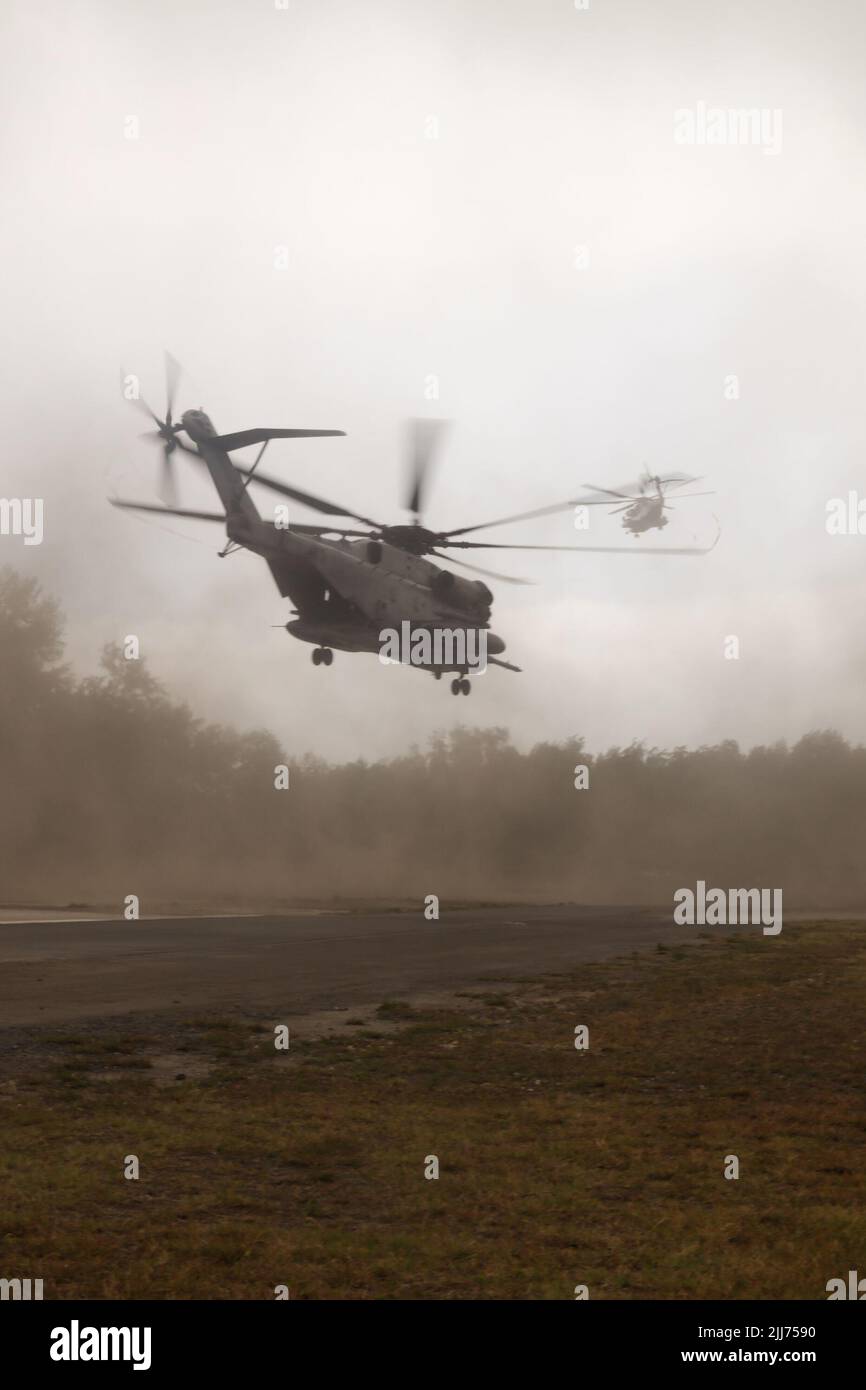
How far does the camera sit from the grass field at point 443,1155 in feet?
40.9

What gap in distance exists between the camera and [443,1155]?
16828 mm

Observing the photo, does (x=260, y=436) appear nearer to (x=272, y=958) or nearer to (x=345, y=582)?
(x=345, y=582)

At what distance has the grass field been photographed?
1248 cm

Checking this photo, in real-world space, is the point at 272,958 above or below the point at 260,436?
below

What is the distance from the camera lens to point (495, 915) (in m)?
65.1

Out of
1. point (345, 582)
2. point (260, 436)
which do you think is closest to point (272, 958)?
point (345, 582)

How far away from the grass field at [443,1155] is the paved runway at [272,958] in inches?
115

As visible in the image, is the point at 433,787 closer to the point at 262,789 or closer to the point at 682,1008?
the point at 262,789

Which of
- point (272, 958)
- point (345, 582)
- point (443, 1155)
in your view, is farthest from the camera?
point (345, 582)

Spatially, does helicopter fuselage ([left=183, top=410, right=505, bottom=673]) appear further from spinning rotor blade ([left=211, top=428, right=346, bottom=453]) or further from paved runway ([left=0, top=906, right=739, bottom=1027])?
paved runway ([left=0, top=906, right=739, bottom=1027])

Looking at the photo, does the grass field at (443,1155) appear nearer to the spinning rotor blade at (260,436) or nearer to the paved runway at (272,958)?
the paved runway at (272,958)

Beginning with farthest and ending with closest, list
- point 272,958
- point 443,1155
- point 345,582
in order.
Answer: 1. point 345,582
2. point 272,958
3. point 443,1155

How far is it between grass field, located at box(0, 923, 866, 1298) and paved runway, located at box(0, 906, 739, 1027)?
2.91m

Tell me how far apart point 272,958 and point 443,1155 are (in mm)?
21428
